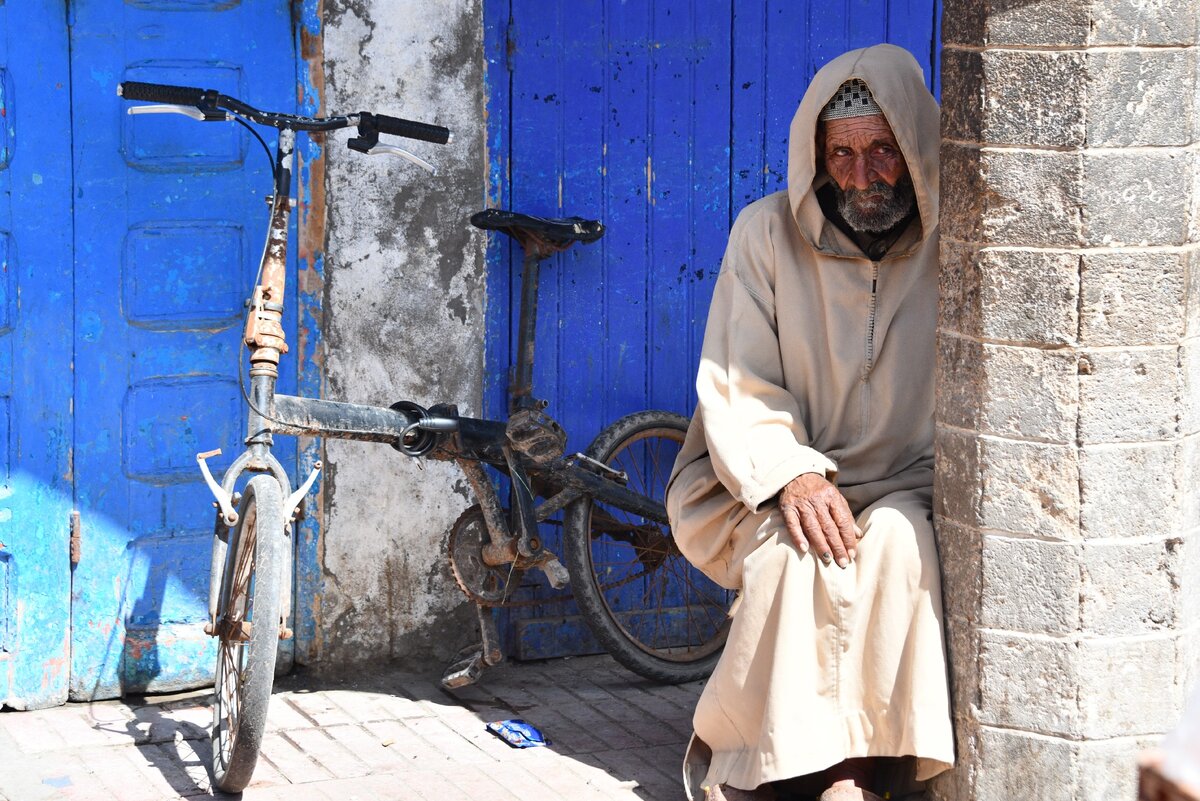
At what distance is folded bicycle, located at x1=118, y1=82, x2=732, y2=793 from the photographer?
4602 millimetres

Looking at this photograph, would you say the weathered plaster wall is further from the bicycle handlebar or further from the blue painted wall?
the bicycle handlebar

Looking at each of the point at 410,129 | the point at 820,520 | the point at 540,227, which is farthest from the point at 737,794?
the point at 410,129

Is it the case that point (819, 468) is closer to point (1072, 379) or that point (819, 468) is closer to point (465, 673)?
point (1072, 379)

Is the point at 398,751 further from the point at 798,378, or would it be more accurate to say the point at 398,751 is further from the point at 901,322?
the point at 901,322

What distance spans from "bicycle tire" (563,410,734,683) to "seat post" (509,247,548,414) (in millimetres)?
313

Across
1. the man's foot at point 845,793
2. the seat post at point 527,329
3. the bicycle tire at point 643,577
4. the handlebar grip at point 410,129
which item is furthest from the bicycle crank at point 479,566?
the man's foot at point 845,793

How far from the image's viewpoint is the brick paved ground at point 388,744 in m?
4.68

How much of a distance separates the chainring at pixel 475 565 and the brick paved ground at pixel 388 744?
38 centimetres

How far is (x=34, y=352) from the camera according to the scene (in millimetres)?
5094

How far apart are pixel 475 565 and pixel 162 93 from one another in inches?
72.7

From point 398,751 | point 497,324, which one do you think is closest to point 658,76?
point 497,324

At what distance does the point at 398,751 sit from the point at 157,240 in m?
1.81

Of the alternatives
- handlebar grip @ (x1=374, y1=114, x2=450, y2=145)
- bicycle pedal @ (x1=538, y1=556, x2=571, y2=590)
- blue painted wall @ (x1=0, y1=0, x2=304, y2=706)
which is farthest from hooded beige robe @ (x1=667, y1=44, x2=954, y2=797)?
blue painted wall @ (x1=0, y1=0, x2=304, y2=706)

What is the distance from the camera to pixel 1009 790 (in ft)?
13.2
